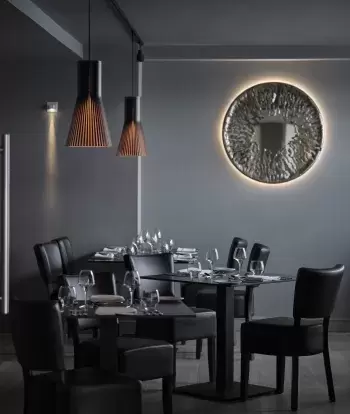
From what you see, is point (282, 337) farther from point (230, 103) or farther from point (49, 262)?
point (230, 103)

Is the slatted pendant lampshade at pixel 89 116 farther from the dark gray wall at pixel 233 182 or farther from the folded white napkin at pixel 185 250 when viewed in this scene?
the dark gray wall at pixel 233 182

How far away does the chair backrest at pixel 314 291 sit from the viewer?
6.13 metres

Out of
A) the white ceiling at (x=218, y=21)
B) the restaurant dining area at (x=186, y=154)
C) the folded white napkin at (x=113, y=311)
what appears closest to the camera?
the folded white napkin at (x=113, y=311)

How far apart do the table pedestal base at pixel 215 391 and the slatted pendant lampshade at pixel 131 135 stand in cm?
258

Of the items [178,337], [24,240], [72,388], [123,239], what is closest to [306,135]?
[123,239]

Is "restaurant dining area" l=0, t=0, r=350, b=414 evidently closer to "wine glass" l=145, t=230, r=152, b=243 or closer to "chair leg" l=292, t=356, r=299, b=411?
"wine glass" l=145, t=230, r=152, b=243

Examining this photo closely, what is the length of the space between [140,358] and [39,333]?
965 mm

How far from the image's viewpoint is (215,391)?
21.8 ft

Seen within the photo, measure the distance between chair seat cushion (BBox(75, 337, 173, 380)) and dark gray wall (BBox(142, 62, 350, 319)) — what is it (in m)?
4.34

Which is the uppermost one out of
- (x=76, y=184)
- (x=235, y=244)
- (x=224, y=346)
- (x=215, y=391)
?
(x=76, y=184)

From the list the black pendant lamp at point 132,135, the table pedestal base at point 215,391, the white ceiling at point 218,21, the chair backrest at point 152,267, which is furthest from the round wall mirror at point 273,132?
the table pedestal base at point 215,391

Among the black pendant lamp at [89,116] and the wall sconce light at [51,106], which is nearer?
the black pendant lamp at [89,116]

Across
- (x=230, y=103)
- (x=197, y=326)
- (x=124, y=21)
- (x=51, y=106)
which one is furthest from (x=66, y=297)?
(x=230, y=103)

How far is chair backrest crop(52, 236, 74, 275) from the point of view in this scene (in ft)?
28.4
